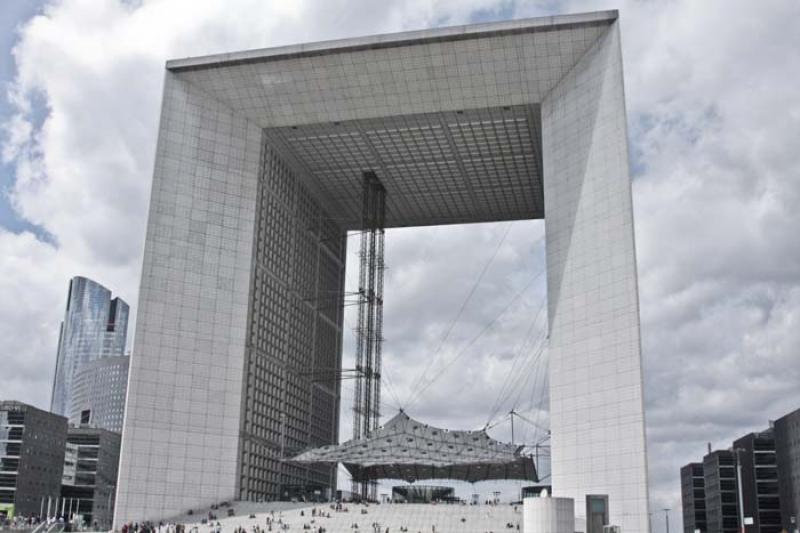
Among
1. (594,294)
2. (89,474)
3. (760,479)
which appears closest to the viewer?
(594,294)

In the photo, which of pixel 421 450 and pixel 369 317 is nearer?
pixel 421 450

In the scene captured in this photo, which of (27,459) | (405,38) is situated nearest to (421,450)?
(405,38)

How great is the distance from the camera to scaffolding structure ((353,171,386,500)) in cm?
6512

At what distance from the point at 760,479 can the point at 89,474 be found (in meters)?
89.4

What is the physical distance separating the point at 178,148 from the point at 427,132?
16.3 meters

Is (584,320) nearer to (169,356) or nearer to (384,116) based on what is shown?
(384,116)

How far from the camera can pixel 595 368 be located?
48.7 metres

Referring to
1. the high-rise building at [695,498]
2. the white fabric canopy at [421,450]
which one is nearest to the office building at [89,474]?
the white fabric canopy at [421,450]

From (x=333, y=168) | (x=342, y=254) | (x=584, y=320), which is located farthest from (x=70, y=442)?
(x=584, y=320)

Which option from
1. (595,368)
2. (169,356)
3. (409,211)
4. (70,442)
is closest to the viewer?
(595,368)

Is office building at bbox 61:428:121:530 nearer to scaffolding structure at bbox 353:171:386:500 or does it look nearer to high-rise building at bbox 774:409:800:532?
scaffolding structure at bbox 353:171:386:500

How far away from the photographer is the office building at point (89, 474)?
12450cm

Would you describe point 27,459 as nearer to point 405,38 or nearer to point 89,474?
point 89,474

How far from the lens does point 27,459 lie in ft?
357
